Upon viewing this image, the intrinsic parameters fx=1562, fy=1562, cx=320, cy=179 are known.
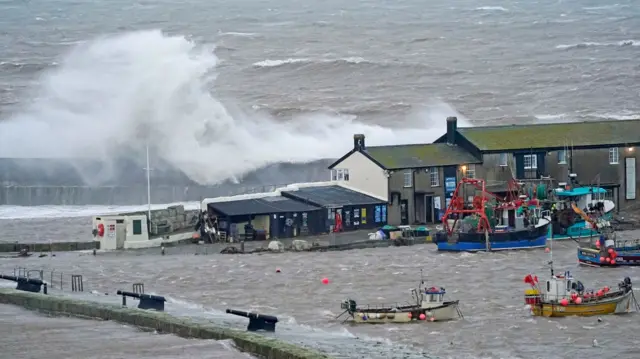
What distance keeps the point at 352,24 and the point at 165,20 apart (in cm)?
1320

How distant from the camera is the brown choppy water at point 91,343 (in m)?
18.8

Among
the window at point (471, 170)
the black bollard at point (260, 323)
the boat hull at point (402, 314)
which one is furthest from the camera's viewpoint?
the window at point (471, 170)

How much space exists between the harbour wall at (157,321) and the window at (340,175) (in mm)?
20337

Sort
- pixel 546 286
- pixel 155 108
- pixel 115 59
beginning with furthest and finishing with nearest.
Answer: pixel 115 59, pixel 155 108, pixel 546 286

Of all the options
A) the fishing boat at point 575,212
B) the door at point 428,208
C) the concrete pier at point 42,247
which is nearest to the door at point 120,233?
the concrete pier at point 42,247

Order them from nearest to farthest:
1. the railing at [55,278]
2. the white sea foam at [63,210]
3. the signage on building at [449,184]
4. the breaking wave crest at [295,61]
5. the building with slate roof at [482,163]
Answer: the railing at [55,278] → the building with slate roof at [482,163] → the signage on building at [449,184] → the white sea foam at [63,210] → the breaking wave crest at [295,61]

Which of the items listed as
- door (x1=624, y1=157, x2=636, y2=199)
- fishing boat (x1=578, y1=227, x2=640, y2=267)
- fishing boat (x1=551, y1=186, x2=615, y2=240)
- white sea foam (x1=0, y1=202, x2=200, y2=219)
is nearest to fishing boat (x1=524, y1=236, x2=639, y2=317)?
fishing boat (x1=578, y1=227, x2=640, y2=267)

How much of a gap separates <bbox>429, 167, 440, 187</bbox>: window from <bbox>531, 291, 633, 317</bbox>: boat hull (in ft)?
53.9

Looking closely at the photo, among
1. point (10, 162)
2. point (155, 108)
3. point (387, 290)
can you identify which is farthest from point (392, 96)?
point (387, 290)

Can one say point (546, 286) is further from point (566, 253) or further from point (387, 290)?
point (566, 253)

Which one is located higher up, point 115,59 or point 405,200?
point 115,59

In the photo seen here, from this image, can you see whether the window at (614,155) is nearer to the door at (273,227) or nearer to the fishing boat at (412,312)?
the door at (273,227)

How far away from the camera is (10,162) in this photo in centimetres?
5228

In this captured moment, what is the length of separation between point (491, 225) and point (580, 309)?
38.6ft
